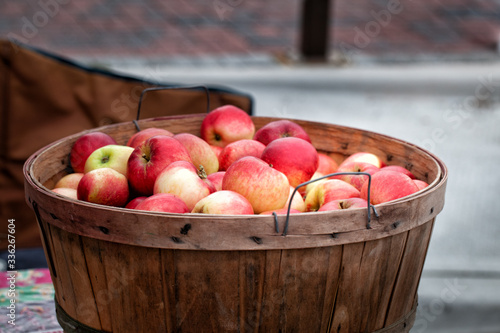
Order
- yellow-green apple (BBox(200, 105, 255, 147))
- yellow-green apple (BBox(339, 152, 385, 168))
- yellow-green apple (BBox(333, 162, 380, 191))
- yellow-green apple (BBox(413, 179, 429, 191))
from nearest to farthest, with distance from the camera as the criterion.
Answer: yellow-green apple (BBox(413, 179, 429, 191)), yellow-green apple (BBox(333, 162, 380, 191)), yellow-green apple (BBox(339, 152, 385, 168)), yellow-green apple (BBox(200, 105, 255, 147))

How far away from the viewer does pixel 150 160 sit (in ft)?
4.66

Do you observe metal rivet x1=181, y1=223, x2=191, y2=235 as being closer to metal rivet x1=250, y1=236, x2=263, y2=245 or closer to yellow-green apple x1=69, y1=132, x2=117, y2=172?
metal rivet x1=250, y1=236, x2=263, y2=245

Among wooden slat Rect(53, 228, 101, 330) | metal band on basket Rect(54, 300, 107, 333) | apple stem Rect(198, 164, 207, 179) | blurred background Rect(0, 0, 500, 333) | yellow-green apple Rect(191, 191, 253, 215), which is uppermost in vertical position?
yellow-green apple Rect(191, 191, 253, 215)

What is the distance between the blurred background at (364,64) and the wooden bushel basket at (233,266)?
5.58 feet

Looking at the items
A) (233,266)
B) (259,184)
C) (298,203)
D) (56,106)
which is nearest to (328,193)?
(298,203)

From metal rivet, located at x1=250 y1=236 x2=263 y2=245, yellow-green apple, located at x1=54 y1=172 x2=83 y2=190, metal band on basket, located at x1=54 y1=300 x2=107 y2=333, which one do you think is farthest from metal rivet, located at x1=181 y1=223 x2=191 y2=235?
yellow-green apple, located at x1=54 y1=172 x2=83 y2=190

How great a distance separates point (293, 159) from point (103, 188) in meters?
0.50

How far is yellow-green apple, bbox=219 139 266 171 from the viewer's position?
1.56 meters

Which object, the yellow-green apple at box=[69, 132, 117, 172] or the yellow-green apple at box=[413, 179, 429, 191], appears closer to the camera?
the yellow-green apple at box=[413, 179, 429, 191]

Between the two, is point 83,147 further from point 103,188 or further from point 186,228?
point 186,228

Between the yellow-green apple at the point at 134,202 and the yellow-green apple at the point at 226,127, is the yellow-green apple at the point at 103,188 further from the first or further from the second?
the yellow-green apple at the point at 226,127

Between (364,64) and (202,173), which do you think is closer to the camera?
(202,173)

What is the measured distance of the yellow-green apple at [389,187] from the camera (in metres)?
1.32

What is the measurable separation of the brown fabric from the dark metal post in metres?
2.92
